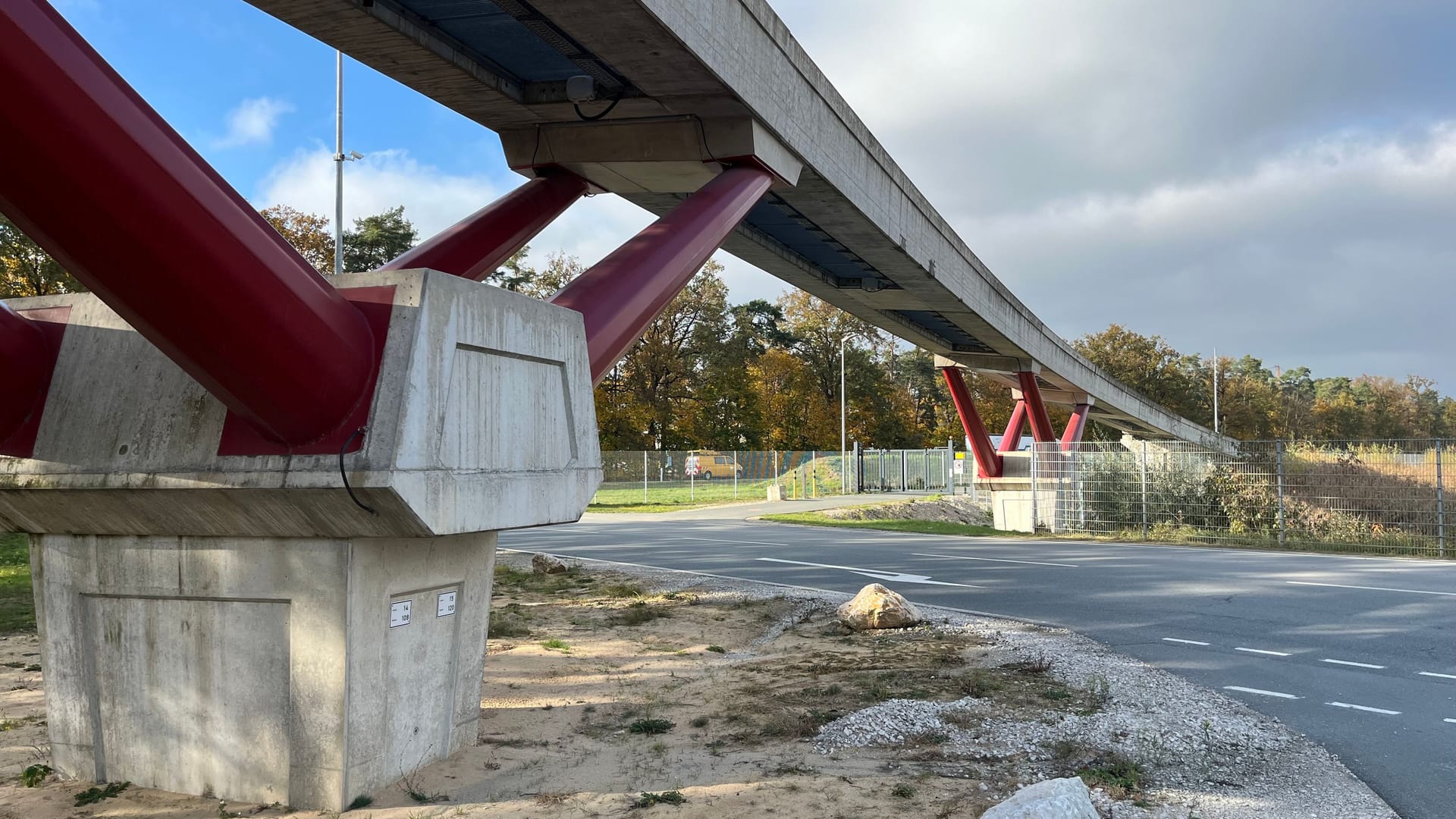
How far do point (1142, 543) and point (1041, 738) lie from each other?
53.4 feet

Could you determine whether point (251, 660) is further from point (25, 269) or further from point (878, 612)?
point (25, 269)

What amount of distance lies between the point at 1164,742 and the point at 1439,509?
53.4 feet

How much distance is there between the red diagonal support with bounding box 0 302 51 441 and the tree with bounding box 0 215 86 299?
16632 millimetres

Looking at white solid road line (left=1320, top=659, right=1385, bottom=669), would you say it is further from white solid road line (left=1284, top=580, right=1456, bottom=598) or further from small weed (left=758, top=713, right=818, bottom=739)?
white solid road line (left=1284, top=580, right=1456, bottom=598)

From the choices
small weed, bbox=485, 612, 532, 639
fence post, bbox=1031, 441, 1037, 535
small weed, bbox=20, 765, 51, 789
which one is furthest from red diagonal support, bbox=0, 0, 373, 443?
fence post, bbox=1031, 441, 1037, 535

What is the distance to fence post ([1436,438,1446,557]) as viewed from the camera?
18016 mm

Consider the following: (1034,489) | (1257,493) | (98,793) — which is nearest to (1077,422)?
(1034,489)

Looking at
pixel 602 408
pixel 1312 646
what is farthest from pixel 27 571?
pixel 602 408

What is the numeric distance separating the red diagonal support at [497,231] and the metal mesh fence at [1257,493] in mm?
16556

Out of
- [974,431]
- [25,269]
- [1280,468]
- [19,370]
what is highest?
[25,269]

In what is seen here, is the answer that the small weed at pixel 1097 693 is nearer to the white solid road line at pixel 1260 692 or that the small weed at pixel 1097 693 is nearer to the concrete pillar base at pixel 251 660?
the white solid road line at pixel 1260 692

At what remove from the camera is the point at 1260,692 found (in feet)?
23.4

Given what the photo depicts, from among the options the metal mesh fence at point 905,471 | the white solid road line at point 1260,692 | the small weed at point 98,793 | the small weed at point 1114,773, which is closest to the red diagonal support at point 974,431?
the metal mesh fence at point 905,471

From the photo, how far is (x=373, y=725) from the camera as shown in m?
4.93
